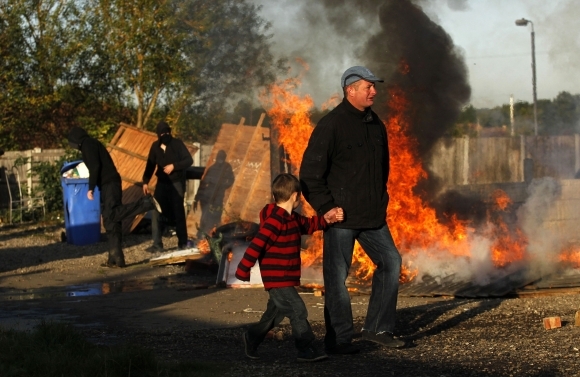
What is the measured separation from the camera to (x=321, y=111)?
12.0 m

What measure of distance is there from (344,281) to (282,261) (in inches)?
24.6

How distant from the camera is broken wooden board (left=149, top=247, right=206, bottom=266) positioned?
11.9 m

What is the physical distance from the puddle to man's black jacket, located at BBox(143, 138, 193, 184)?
2.97 m

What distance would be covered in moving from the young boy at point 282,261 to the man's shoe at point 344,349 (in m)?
0.23

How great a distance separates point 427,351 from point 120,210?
6.94 metres

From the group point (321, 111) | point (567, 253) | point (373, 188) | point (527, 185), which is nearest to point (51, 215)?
point (321, 111)

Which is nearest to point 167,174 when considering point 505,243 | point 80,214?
point 80,214

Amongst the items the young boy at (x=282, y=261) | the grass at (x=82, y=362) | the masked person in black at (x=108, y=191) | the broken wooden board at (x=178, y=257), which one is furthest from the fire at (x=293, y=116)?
the grass at (x=82, y=362)

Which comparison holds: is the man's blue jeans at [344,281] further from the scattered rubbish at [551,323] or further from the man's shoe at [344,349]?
the scattered rubbish at [551,323]


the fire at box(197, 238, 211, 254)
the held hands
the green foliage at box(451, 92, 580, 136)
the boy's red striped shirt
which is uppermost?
the green foliage at box(451, 92, 580, 136)

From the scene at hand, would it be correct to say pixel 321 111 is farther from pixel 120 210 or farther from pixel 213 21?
pixel 213 21

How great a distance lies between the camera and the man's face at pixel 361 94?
630cm

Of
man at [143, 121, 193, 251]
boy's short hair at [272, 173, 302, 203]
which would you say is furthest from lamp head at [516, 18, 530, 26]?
boy's short hair at [272, 173, 302, 203]

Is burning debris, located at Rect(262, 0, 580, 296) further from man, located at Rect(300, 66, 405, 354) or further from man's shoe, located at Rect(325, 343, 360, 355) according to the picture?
man's shoe, located at Rect(325, 343, 360, 355)
